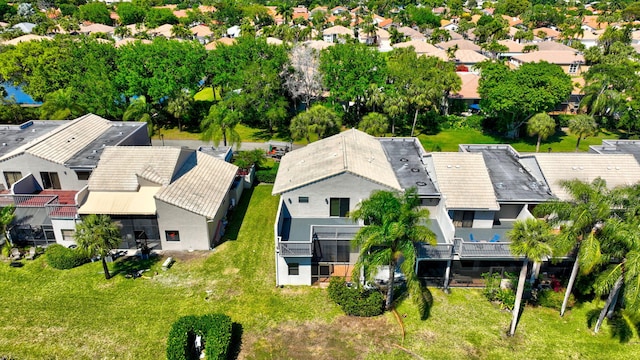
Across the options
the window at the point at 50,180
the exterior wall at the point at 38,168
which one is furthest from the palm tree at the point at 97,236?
the window at the point at 50,180

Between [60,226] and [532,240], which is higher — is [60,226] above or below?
below

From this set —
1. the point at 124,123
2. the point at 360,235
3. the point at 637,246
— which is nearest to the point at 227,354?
the point at 360,235

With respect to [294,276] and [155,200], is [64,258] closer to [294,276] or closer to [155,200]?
[155,200]

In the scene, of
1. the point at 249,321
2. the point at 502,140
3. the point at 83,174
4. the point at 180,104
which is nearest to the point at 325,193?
the point at 249,321

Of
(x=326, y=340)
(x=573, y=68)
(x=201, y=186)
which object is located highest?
(x=201, y=186)

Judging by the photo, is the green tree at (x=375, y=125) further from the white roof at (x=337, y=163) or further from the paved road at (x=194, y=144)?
the paved road at (x=194, y=144)

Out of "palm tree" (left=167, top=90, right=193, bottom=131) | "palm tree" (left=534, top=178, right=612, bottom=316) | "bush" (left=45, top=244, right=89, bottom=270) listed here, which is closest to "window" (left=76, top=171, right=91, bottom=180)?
"bush" (left=45, top=244, right=89, bottom=270)

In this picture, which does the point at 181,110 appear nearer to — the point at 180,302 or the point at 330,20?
the point at 180,302
